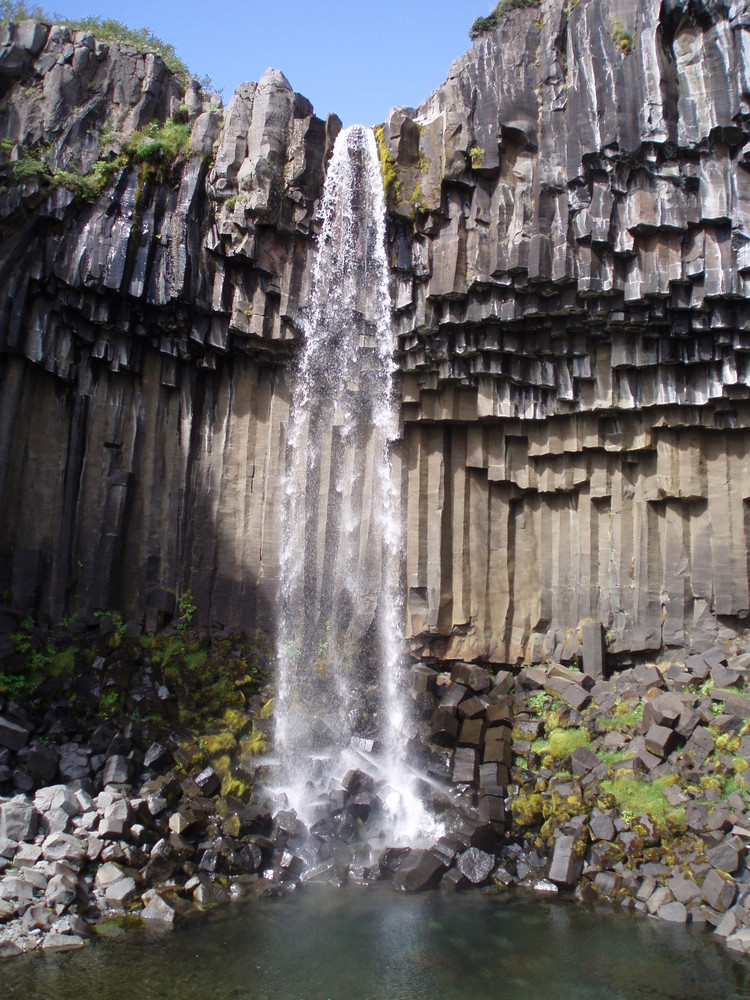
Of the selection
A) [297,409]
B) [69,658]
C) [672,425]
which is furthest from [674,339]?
[69,658]

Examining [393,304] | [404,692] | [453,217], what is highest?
[453,217]

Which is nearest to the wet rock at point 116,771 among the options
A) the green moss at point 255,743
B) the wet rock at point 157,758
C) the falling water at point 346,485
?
the wet rock at point 157,758

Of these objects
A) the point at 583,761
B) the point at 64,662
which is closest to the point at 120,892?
the point at 64,662

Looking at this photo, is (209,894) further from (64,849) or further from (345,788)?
(345,788)

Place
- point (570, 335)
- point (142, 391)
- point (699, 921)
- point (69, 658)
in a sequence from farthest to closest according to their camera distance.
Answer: point (142, 391), point (570, 335), point (69, 658), point (699, 921)

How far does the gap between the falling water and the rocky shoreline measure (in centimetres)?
91

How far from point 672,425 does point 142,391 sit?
10.7 meters

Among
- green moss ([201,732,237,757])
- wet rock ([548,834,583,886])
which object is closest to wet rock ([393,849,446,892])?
wet rock ([548,834,583,886])

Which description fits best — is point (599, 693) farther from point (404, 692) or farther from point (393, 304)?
point (393, 304)

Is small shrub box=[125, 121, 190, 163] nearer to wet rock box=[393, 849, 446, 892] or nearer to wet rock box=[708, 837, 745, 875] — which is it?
wet rock box=[393, 849, 446, 892]

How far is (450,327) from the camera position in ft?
53.0

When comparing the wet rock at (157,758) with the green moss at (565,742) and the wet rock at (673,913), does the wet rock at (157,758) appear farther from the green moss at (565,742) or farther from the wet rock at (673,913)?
the wet rock at (673,913)

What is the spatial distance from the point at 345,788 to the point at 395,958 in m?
4.25

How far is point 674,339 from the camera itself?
1505 centimetres
